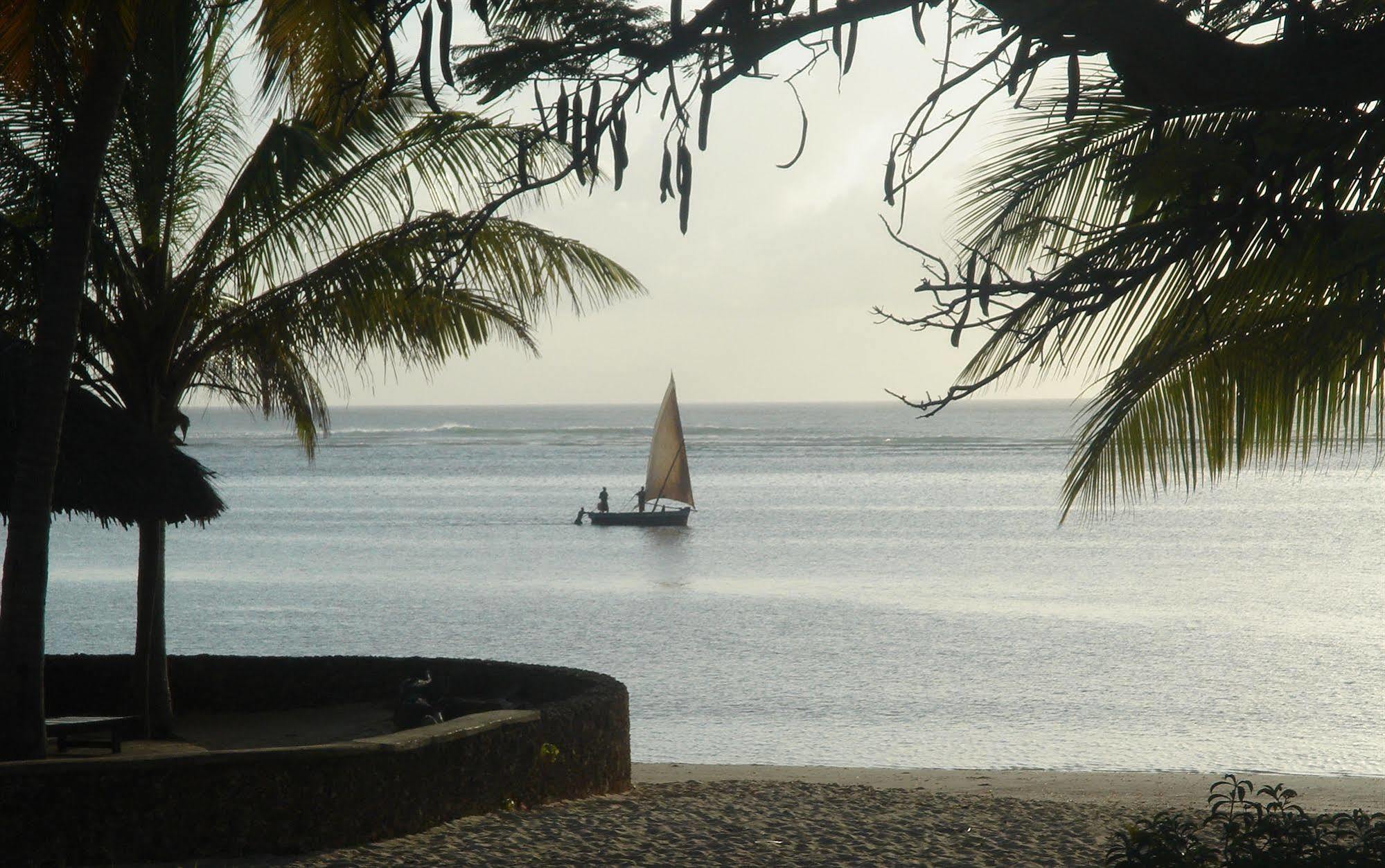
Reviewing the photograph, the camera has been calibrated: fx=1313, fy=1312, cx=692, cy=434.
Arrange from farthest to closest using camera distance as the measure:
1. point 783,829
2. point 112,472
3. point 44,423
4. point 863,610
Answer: point 863,610 → point 112,472 → point 783,829 → point 44,423

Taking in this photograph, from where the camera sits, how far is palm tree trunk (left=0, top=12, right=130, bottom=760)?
21.4 ft

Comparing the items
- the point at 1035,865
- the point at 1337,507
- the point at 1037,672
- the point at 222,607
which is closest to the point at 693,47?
the point at 1035,865

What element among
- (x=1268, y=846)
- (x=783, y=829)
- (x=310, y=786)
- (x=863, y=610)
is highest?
(x=1268, y=846)

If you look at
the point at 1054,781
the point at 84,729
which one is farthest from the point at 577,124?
the point at 1054,781

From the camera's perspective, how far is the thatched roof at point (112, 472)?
24.3 ft

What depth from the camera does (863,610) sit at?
23.1 m

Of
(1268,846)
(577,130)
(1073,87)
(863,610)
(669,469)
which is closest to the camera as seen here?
(1073,87)

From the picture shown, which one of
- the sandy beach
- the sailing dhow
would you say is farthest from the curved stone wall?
the sailing dhow

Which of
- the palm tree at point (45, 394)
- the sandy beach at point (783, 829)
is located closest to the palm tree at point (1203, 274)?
the sandy beach at point (783, 829)

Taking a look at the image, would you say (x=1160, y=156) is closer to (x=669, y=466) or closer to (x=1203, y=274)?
(x=1203, y=274)

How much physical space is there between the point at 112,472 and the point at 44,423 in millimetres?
1006

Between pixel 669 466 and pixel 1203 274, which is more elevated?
pixel 1203 274

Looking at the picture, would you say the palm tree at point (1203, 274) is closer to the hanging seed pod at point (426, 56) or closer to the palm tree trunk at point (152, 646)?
the hanging seed pod at point (426, 56)

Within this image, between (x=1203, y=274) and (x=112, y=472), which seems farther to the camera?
(x=112, y=472)
